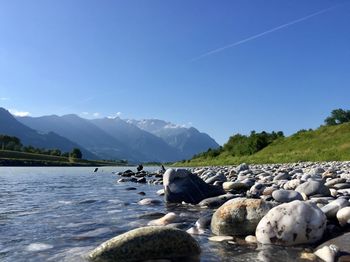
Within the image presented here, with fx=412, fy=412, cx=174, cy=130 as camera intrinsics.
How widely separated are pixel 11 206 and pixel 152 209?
538 cm

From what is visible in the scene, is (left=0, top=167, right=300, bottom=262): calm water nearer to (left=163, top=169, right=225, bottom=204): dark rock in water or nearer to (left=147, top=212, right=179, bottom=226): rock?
(left=147, top=212, right=179, bottom=226): rock

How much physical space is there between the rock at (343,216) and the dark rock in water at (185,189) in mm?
7429

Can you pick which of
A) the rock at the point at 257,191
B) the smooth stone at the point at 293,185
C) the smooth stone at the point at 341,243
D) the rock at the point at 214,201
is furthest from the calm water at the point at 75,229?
the smooth stone at the point at 293,185

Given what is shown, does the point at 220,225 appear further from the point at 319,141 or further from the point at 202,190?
the point at 319,141

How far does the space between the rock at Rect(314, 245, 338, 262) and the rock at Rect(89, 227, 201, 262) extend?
2.14m

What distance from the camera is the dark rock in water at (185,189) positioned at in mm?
15922

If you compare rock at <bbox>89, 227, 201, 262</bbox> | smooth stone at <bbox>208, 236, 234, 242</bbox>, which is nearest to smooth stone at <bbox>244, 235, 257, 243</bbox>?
smooth stone at <bbox>208, 236, 234, 242</bbox>

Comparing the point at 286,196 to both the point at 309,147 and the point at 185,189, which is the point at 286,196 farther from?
the point at 309,147

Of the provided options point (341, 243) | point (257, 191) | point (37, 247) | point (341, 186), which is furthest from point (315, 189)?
point (37, 247)

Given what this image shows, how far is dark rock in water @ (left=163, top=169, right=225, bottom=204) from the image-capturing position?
15922 millimetres

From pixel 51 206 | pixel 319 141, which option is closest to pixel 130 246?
pixel 51 206

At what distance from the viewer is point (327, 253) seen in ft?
23.1

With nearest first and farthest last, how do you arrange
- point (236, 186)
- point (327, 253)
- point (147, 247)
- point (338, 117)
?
point (327, 253) → point (147, 247) → point (236, 186) → point (338, 117)

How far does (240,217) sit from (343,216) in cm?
215
